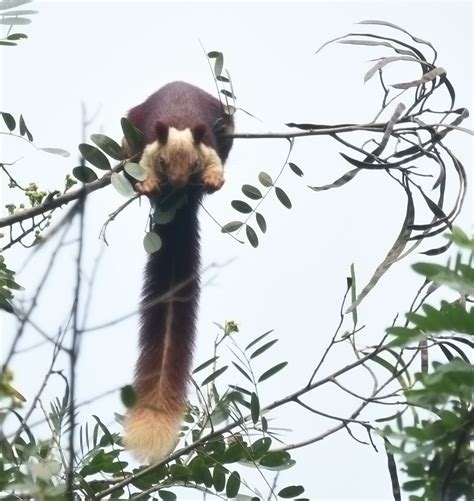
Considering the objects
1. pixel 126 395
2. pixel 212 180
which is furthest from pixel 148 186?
pixel 126 395

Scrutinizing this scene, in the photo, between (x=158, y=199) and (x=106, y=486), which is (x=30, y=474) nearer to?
(x=106, y=486)

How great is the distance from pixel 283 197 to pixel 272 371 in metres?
0.73

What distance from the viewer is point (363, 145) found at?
3.36 m

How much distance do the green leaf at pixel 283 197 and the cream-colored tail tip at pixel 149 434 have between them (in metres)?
0.79

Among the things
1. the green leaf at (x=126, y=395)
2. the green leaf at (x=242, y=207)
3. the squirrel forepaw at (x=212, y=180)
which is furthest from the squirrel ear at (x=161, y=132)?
the green leaf at (x=126, y=395)

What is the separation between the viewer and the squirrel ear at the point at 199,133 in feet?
14.4

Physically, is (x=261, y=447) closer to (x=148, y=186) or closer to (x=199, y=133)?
(x=148, y=186)

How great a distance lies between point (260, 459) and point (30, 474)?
4.21 ft

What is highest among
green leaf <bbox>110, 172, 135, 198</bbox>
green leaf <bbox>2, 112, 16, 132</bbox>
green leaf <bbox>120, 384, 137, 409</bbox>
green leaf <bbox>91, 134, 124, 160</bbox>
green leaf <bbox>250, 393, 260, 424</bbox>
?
green leaf <bbox>2, 112, 16, 132</bbox>

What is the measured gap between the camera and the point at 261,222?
3.59 metres

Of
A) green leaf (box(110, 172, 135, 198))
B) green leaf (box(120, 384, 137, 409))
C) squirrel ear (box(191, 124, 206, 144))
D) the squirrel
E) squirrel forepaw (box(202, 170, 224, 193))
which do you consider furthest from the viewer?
squirrel ear (box(191, 124, 206, 144))

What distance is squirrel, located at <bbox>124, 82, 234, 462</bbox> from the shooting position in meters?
3.88

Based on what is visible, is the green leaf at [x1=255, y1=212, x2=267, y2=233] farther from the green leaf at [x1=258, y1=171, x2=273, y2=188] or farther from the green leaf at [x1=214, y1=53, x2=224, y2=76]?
the green leaf at [x1=214, y1=53, x2=224, y2=76]

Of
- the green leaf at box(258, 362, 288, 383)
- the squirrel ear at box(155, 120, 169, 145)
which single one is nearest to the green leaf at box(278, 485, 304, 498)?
the green leaf at box(258, 362, 288, 383)
